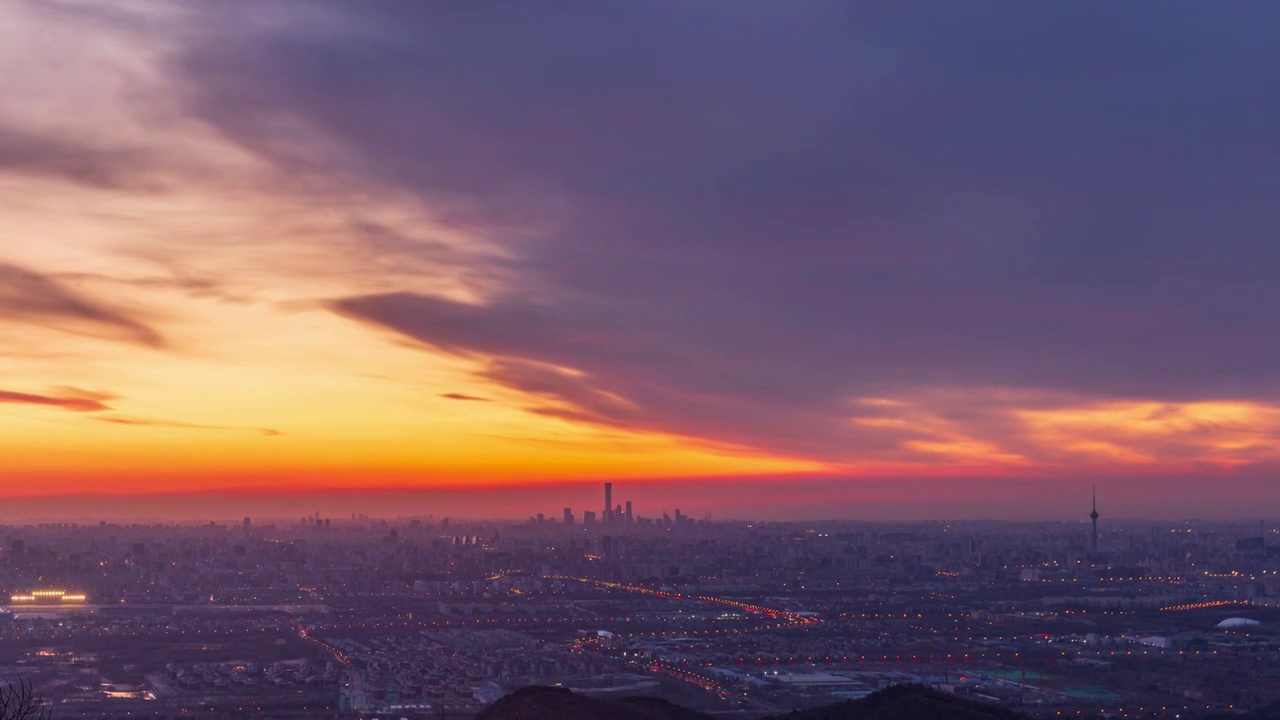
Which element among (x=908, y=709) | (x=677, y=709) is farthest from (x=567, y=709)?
(x=908, y=709)

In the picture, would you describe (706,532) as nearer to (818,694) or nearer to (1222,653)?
(1222,653)

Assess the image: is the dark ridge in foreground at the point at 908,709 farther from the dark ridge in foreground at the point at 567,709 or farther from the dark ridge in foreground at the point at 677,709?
the dark ridge in foreground at the point at 567,709

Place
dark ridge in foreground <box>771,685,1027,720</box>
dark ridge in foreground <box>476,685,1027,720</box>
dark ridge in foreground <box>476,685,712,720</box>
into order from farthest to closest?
dark ridge in foreground <box>771,685,1027,720</box> → dark ridge in foreground <box>476,685,1027,720</box> → dark ridge in foreground <box>476,685,712,720</box>

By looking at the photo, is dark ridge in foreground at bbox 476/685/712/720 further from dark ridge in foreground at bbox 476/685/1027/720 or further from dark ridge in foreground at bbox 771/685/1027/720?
dark ridge in foreground at bbox 771/685/1027/720

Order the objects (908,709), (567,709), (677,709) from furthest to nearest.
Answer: (677,709)
(908,709)
(567,709)

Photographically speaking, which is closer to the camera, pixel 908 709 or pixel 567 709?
pixel 567 709

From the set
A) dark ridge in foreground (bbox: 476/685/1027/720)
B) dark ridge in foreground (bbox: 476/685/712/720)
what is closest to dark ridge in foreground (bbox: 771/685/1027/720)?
dark ridge in foreground (bbox: 476/685/1027/720)

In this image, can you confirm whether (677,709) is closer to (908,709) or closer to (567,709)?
(567,709)

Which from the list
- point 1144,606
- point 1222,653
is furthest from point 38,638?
point 1144,606

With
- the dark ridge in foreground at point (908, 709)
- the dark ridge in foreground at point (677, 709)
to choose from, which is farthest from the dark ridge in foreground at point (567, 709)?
the dark ridge in foreground at point (908, 709)
